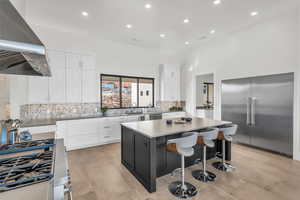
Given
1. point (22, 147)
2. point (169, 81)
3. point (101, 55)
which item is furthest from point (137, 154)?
point (169, 81)

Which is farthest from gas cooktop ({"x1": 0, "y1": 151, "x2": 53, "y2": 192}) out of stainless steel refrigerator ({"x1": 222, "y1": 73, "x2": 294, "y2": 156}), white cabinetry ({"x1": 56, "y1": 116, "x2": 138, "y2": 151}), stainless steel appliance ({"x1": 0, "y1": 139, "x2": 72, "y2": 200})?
stainless steel refrigerator ({"x1": 222, "y1": 73, "x2": 294, "y2": 156})

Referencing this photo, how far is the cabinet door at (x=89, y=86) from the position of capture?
169 inches

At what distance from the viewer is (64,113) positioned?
13.6 feet

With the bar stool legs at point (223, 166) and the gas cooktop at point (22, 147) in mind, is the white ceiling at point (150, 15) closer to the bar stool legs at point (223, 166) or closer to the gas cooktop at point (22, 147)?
the gas cooktop at point (22, 147)

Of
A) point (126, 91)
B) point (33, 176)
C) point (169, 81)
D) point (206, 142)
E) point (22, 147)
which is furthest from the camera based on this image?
point (169, 81)

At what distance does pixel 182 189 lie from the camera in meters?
2.15

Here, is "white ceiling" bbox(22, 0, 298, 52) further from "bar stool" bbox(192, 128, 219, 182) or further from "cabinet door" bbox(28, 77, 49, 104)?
"bar stool" bbox(192, 128, 219, 182)

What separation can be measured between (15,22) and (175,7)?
9.64 ft

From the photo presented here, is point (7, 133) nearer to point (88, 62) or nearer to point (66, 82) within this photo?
point (66, 82)

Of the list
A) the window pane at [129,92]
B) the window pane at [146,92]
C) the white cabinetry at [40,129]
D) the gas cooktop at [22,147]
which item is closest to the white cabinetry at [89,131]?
the white cabinetry at [40,129]

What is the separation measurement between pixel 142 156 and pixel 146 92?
3.63m

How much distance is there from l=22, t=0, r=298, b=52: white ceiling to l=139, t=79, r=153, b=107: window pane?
5.89ft

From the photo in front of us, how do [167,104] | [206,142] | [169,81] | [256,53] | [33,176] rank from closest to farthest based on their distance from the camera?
[33,176] < [206,142] < [256,53] < [169,81] < [167,104]

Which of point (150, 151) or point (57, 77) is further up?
point (57, 77)
